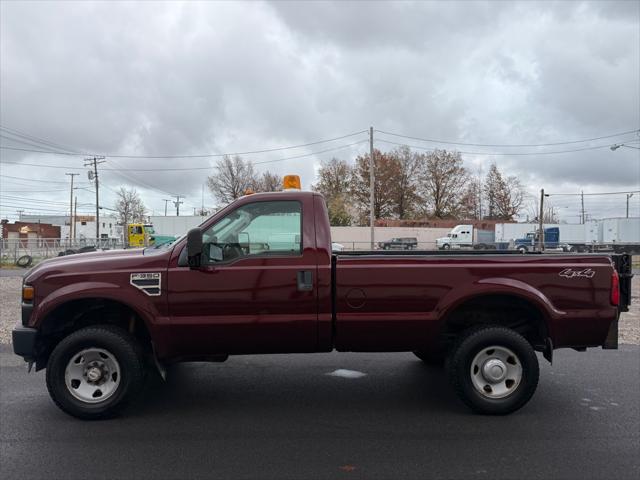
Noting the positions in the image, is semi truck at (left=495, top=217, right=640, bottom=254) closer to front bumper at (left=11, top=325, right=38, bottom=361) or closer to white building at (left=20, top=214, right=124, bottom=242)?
front bumper at (left=11, top=325, right=38, bottom=361)

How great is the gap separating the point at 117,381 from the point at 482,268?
3320mm

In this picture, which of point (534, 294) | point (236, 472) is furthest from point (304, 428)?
point (534, 294)

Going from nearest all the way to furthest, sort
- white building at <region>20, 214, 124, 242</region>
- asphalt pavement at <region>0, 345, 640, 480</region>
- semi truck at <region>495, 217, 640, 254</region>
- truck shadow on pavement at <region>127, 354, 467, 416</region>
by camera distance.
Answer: asphalt pavement at <region>0, 345, 640, 480</region> → truck shadow on pavement at <region>127, 354, 467, 416</region> → semi truck at <region>495, 217, 640, 254</region> → white building at <region>20, 214, 124, 242</region>

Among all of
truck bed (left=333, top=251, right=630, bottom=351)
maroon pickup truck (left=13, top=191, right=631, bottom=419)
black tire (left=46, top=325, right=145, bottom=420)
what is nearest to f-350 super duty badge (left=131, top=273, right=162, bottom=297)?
maroon pickup truck (left=13, top=191, right=631, bottom=419)

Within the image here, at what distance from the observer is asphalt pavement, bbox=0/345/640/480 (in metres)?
3.62

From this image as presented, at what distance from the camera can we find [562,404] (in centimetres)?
493

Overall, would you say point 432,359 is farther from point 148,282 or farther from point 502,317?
point 148,282

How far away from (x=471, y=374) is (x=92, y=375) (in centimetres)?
330

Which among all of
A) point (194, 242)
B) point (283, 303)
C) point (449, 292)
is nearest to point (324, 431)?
point (283, 303)

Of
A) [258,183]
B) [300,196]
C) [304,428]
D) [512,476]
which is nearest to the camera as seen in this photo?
[512,476]

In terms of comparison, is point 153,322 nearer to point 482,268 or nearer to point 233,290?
point 233,290

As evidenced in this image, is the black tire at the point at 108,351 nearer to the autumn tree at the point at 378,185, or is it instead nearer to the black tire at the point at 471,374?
the black tire at the point at 471,374

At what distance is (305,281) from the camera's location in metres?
4.47

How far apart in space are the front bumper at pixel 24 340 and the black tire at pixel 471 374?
361cm
